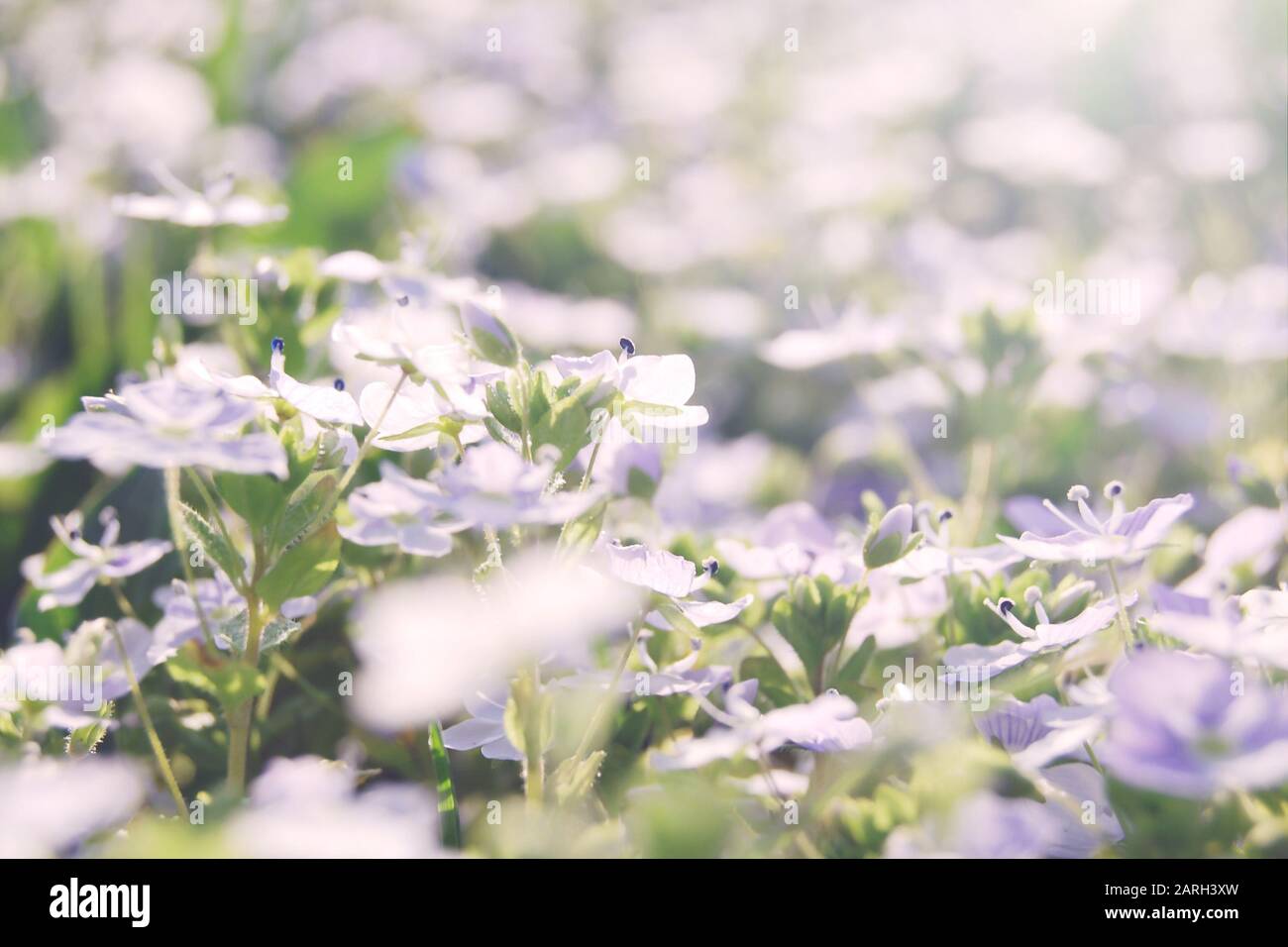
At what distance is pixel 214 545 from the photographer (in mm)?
739

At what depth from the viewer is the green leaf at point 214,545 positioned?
2.42 ft

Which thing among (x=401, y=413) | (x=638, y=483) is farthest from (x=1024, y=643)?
(x=401, y=413)

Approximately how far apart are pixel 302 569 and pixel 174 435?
0.13 m

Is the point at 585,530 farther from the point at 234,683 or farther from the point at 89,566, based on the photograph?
the point at 89,566

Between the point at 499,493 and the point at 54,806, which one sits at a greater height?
the point at 499,493

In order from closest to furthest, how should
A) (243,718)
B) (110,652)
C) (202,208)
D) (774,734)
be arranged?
(774,734)
(243,718)
(110,652)
(202,208)

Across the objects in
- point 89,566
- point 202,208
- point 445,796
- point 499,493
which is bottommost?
point 445,796

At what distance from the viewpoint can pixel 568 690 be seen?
82 centimetres

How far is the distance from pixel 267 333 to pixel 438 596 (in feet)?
1.07

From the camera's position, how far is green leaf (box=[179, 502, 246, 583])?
74cm

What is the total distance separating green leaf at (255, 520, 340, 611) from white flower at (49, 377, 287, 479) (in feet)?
0.29

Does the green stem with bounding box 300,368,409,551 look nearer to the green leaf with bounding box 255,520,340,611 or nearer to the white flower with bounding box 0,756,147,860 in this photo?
the green leaf with bounding box 255,520,340,611

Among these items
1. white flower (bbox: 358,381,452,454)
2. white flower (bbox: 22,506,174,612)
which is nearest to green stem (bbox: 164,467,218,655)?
white flower (bbox: 22,506,174,612)

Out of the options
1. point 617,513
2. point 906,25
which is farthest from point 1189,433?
point 906,25
